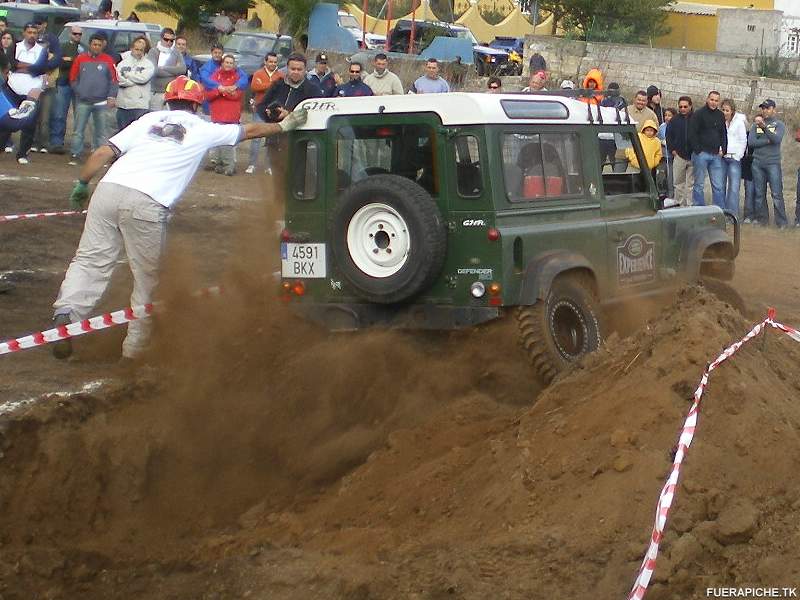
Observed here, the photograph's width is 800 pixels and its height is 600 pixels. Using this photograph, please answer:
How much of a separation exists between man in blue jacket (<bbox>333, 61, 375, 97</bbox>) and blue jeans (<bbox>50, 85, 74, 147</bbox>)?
4164mm

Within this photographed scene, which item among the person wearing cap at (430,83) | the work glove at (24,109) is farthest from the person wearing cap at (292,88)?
the work glove at (24,109)

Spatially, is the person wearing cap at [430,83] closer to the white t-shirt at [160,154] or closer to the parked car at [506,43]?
the white t-shirt at [160,154]

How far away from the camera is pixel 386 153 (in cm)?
806

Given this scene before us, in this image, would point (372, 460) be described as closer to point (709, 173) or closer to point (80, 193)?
point (80, 193)

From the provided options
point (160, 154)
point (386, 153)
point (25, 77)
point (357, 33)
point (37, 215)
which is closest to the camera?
point (386, 153)

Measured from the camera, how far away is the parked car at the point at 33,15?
2450cm

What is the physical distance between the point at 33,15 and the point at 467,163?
19616mm

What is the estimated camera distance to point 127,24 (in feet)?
76.6

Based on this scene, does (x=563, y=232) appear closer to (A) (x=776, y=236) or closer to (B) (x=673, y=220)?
(B) (x=673, y=220)

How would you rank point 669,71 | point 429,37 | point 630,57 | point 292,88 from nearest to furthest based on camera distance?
point 292,88, point 669,71, point 630,57, point 429,37

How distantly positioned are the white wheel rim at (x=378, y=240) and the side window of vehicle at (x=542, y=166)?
2.58 ft

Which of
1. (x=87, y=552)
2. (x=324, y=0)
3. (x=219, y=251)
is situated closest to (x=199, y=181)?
(x=219, y=251)

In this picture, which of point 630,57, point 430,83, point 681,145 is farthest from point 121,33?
point 630,57

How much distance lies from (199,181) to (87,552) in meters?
11.2
